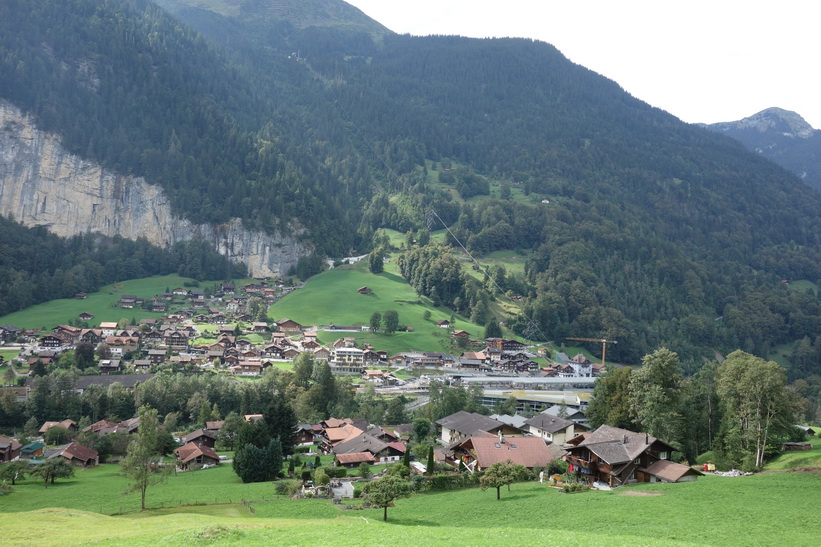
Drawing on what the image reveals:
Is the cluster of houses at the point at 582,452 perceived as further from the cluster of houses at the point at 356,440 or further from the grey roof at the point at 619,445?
the cluster of houses at the point at 356,440

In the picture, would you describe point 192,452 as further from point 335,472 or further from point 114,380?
point 114,380

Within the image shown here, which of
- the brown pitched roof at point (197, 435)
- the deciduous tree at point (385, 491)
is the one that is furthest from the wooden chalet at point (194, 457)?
the deciduous tree at point (385, 491)

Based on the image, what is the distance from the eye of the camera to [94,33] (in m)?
179

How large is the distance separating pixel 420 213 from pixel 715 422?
140645 mm

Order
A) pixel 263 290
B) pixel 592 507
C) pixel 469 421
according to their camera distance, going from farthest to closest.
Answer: pixel 263 290
pixel 469 421
pixel 592 507

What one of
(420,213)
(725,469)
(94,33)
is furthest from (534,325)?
(94,33)

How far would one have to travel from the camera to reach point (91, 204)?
510ft

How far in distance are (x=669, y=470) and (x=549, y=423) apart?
22.8 m

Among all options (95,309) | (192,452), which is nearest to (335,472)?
(192,452)

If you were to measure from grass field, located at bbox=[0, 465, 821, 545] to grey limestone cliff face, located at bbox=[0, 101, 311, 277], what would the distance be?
112m

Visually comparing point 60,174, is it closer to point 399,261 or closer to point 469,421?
point 399,261

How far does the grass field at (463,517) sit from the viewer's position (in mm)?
22484

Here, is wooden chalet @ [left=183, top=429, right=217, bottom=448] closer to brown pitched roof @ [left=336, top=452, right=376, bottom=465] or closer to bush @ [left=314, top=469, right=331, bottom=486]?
brown pitched roof @ [left=336, top=452, right=376, bottom=465]

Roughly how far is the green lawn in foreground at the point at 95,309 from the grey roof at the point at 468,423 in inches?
2823
